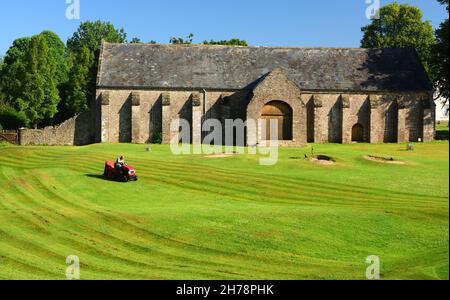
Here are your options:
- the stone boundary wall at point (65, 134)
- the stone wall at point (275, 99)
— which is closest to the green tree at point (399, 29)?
the stone wall at point (275, 99)

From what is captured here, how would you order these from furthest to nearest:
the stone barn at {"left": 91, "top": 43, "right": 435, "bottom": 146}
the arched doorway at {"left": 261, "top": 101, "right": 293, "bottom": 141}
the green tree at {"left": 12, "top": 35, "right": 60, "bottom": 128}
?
the green tree at {"left": 12, "top": 35, "right": 60, "bottom": 128}, the stone barn at {"left": 91, "top": 43, "right": 435, "bottom": 146}, the arched doorway at {"left": 261, "top": 101, "right": 293, "bottom": 141}

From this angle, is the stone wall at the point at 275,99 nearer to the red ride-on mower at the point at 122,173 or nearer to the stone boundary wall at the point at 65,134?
the stone boundary wall at the point at 65,134

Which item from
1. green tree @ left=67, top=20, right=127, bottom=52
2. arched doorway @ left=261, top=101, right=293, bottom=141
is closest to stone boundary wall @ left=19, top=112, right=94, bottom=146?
arched doorway @ left=261, top=101, right=293, bottom=141

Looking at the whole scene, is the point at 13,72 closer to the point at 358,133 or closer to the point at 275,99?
the point at 275,99

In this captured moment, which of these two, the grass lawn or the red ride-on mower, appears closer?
the grass lawn

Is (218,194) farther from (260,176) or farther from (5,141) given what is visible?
(5,141)

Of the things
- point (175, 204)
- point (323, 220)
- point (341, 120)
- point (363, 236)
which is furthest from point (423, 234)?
point (341, 120)

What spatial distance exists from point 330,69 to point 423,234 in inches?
1775

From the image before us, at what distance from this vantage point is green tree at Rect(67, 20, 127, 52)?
138000 millimetres

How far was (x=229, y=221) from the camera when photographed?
2309cm

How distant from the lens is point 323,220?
912 inches

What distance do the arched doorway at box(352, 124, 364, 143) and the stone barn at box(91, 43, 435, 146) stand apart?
0.37 feet

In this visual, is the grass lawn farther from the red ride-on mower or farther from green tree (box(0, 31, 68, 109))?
green tree (box(0, 31, 68, 109))

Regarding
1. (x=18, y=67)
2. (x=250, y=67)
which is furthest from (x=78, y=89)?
(x=250, y=67)
